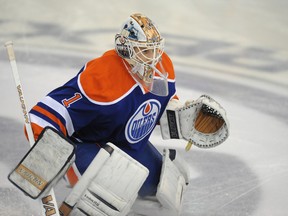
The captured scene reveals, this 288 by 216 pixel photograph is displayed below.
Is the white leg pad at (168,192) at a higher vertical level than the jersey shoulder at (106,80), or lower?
lower

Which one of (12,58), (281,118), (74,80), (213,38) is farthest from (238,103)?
(12,58)

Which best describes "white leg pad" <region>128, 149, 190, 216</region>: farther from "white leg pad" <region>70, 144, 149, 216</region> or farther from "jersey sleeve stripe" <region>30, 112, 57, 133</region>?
"jersey sleeve stripe" <region>30, 112, 57, 133</region>

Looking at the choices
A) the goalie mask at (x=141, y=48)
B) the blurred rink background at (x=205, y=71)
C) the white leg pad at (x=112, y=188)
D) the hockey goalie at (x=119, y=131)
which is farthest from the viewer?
the blurred rink background at (x=205, y=71)

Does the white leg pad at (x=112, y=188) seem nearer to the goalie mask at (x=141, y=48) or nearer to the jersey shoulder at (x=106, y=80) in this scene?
the jersey shoulder at (x=106, y=80)

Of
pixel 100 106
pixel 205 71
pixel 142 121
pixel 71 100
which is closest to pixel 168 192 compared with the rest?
pixel 142 121

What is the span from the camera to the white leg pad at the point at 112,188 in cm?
328

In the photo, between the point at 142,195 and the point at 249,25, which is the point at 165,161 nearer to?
the point at 142,195

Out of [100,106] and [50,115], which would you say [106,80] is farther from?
[50,115]

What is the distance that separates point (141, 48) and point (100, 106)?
349 mm

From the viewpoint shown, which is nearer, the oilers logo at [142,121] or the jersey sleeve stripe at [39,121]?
the jersey sleeve stripe at [39,121]

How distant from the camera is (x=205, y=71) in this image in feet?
20.6

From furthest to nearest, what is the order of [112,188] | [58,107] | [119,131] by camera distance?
[119,131] → [58,107] → [112,188]

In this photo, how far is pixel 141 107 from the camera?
369 cm

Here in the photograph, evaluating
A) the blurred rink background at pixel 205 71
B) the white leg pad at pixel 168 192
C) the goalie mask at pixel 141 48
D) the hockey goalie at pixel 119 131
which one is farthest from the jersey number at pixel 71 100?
the blurred rink background at pixel 205 71
